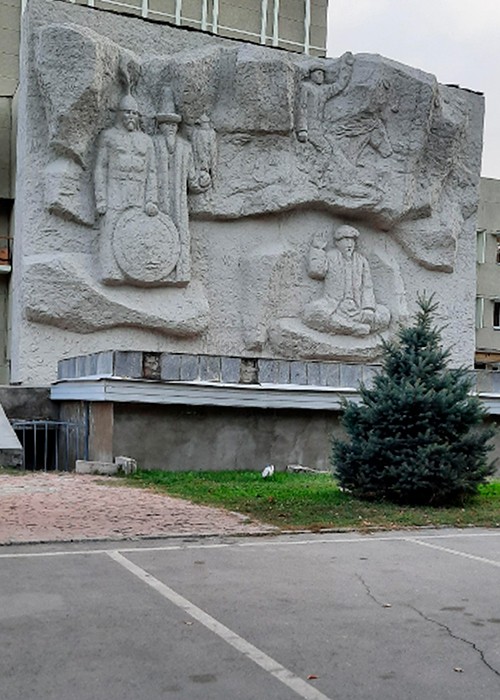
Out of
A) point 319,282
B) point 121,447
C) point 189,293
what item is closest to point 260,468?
point 121,447

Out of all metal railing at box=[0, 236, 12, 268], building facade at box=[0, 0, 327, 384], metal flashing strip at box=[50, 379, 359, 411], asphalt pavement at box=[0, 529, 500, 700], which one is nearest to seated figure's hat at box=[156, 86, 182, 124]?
metal railing at box=[0, 236, 12, 268]

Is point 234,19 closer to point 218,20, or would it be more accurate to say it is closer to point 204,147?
point 218,20

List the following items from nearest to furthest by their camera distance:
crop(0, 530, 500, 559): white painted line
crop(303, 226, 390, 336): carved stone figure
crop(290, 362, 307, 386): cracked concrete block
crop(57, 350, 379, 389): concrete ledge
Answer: crop(0, 530, 500, 559): white painted line → crop(57, 350, 379, 389): concrete ledge → crop(290, 362, 307, 386): cracked concrete block → crop(303, 226, 390, 336): carved stone figure

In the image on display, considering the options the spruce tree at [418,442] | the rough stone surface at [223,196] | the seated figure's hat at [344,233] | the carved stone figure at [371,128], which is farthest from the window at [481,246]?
the spruce tree at [418,442]

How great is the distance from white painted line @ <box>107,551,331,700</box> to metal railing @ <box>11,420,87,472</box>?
379 inches

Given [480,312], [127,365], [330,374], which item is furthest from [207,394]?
[480,312]

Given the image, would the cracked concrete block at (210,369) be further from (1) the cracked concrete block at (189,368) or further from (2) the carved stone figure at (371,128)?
(2) the carved stone figure at (371,128)

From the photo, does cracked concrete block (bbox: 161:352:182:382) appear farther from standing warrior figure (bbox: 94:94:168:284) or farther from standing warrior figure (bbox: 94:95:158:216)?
standing warrior figure (bbox: 94:95:158:216)

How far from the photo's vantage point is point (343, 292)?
2069 centimetres

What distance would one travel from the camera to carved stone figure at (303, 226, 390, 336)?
20406 mm

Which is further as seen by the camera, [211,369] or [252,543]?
[211,369]

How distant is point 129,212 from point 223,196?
241 cm

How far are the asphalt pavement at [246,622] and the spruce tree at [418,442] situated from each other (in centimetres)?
259

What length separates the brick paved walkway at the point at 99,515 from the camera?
296 inches
